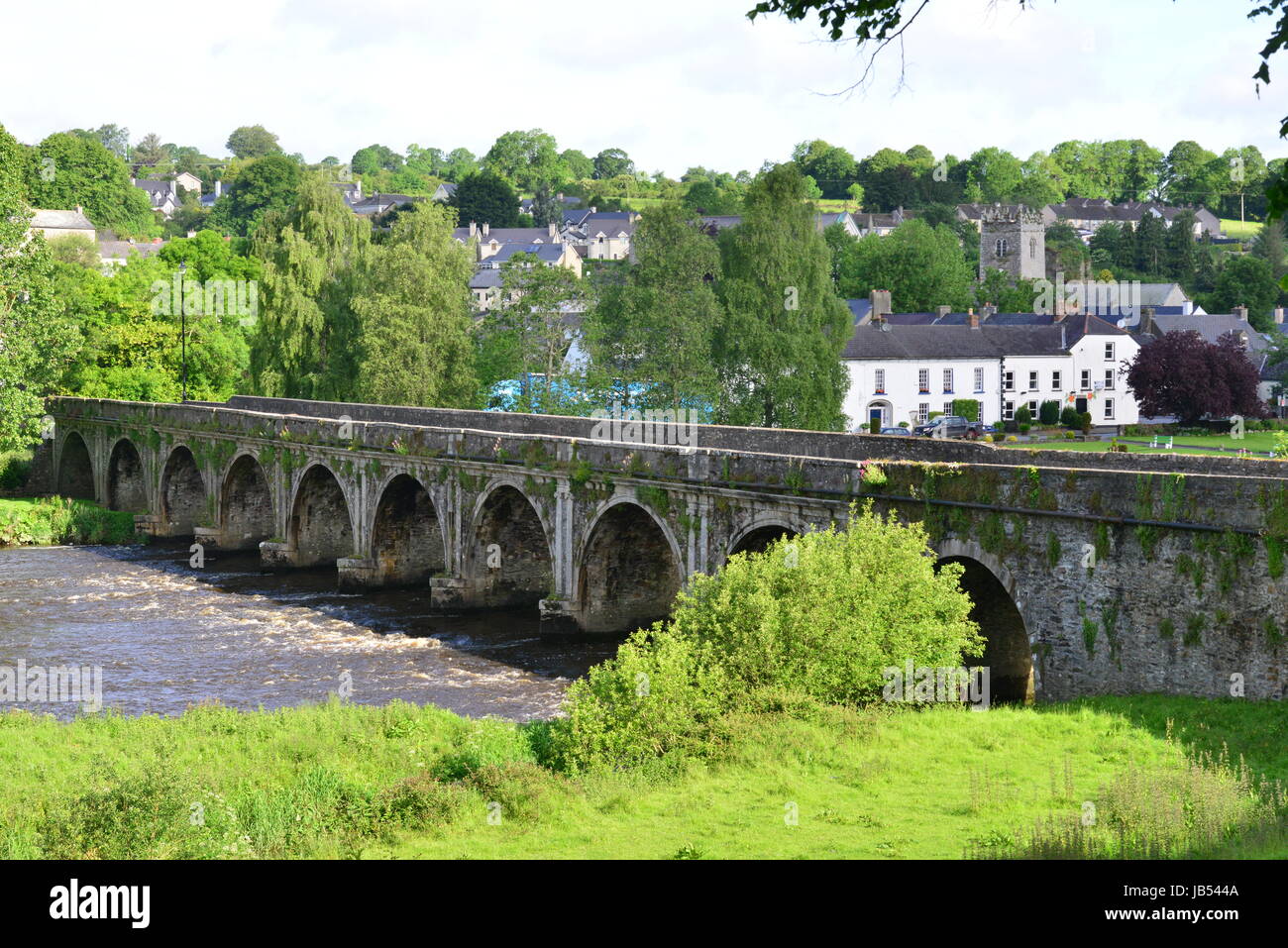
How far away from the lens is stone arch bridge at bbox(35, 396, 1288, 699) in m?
23.1

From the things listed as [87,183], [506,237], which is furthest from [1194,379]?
[87,183]

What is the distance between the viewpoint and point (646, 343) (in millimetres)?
61094

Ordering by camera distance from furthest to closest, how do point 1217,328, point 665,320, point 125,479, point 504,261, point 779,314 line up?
point 504,261, point 1217,328, point 125,479, point 665,320, point 779,314

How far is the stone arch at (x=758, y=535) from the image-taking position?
32.4 metres

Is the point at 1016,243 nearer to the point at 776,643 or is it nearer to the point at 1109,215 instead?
the point at 1109,215

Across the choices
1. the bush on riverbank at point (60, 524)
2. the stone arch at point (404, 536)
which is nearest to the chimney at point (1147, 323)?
the stone arch at point (404, 536)

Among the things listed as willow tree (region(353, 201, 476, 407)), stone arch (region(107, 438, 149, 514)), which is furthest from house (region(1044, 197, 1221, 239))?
stone arch (region(107, 438, 149, 514))

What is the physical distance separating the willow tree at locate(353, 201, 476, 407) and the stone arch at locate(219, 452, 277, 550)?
7110 mm

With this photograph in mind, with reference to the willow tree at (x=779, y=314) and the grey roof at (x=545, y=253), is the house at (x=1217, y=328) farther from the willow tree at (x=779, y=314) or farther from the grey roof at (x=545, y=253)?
the grey roof at (x=545, y=253)

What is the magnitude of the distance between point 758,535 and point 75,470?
2071 inches

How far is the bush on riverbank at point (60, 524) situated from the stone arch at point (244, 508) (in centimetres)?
641

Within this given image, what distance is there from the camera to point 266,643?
40.9 m
